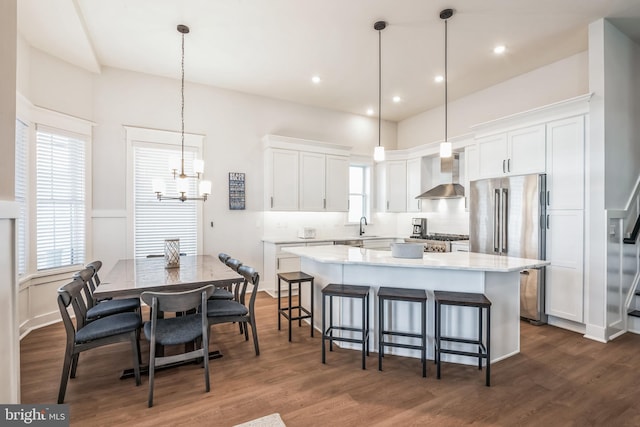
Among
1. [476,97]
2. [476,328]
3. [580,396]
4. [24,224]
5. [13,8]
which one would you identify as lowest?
[580,396]

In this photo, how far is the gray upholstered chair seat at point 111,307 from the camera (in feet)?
9.41

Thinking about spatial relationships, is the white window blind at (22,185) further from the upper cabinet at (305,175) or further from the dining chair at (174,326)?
the upper cabinet at (305,175)

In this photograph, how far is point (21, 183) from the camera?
347 cm

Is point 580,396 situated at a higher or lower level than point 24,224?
lower

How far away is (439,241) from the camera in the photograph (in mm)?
5117

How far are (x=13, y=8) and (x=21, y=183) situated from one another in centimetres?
306

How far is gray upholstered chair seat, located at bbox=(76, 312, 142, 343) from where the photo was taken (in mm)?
2350

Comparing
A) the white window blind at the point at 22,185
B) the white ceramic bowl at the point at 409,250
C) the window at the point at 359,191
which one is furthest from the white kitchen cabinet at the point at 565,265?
the white window blind at the point at 22,185

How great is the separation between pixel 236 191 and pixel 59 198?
7.61 feet

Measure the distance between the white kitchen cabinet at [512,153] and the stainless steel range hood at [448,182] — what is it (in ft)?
2.53

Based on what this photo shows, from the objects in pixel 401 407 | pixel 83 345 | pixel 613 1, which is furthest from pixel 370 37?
pixel 83 345

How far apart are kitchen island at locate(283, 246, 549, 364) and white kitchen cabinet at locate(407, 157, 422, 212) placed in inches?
118

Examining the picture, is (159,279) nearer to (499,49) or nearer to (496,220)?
(496,220)

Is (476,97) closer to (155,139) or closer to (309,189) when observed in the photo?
(309,189)
